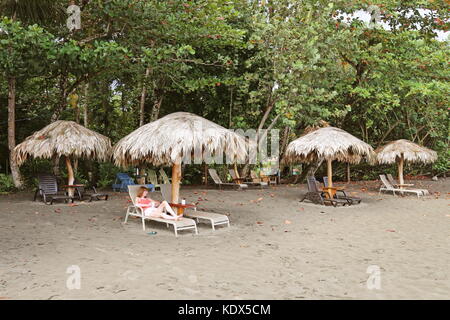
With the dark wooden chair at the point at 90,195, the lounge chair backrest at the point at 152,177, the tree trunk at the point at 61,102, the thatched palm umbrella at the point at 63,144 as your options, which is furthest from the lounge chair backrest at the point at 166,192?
the tree trunk at the point at 61,102

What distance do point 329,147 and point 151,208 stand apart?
6575 millimetres

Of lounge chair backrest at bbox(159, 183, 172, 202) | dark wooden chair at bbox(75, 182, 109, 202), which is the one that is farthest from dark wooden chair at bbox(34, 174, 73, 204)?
lounge chair backrest at bbox(159, 183, 172, 202)

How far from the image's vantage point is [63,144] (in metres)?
11.8

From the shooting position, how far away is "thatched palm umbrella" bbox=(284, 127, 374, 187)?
1256cm

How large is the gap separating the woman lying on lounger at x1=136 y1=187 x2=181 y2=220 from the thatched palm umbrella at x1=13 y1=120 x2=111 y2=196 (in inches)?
160

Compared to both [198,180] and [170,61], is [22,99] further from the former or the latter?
[198,180]

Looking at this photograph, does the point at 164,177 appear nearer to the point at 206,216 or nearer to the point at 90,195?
the point at 90,195

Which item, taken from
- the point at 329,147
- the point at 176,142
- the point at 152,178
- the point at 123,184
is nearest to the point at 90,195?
the point at 123,184

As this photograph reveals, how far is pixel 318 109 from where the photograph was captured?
17.6 meters

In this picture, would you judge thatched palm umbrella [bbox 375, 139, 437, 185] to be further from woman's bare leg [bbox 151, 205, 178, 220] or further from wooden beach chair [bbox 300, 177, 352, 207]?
woman's bare leg [bbox 151, 205, 178, 220]

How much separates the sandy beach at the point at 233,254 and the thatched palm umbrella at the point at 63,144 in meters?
1.71

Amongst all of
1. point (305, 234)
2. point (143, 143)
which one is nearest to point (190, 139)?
point (143, 143)

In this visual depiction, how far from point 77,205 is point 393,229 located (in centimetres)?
883

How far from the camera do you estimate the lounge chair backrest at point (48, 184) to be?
41.4ft
